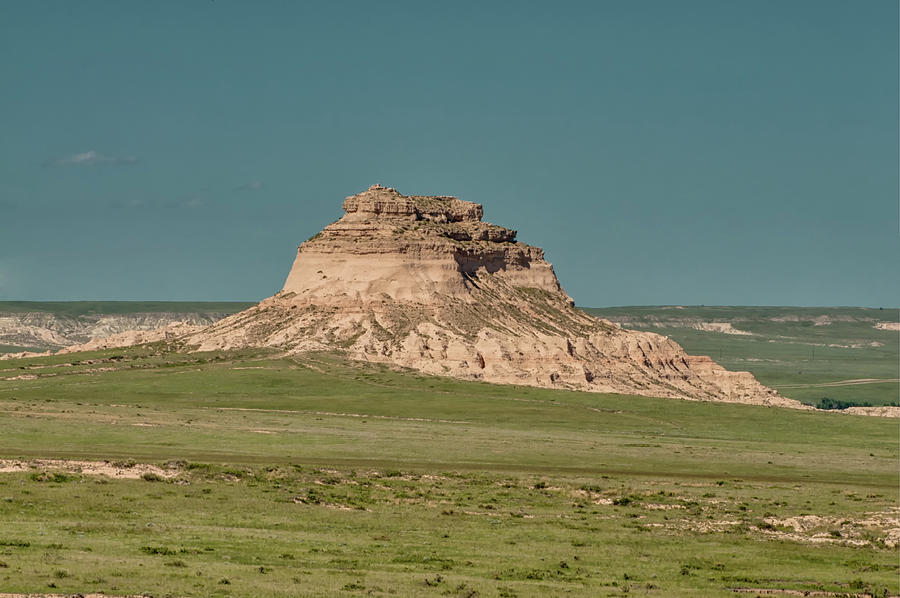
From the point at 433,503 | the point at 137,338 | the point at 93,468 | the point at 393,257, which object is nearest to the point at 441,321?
the point at 393,257

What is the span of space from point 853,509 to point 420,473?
21.9 metres

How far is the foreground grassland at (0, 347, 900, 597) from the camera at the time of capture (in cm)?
4362

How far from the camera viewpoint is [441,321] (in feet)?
540

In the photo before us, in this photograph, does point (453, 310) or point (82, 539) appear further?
point (453, 310)

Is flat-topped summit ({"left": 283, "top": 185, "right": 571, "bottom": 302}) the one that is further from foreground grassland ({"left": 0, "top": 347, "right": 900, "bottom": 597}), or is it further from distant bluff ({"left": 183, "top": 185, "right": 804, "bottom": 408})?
foreground grassland ({"left": 0, "top": 347, "right": 900, "bottom": 597})

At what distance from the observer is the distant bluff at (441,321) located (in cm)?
15638


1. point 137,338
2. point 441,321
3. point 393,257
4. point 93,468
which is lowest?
point 93,468

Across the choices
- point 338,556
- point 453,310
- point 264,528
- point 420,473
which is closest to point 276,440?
point 420,473

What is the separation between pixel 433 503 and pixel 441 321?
337 feet

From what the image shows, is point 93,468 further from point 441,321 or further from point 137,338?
point 137,338

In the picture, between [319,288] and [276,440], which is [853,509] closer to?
[276,440]

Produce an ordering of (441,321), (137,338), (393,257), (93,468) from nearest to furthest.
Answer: (93,468)
(441,321)
(393,257)
(137,338)

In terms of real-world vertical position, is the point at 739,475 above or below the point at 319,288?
below

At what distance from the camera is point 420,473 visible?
73500 millimetres
